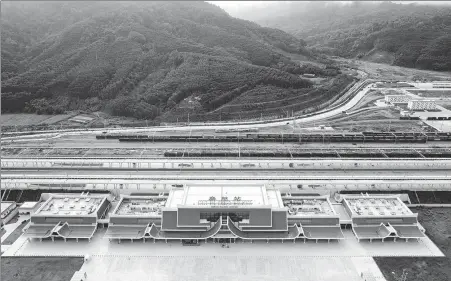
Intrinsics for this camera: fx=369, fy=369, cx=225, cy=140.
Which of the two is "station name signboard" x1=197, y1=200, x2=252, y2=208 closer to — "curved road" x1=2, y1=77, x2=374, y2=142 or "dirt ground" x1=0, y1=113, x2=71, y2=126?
"curved road" x1=2, y1=77, x2=374, y2=142

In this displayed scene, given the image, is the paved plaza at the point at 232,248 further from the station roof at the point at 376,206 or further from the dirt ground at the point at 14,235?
the station roof at the point at 376,206

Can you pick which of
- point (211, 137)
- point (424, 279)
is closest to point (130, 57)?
point (211, 137)

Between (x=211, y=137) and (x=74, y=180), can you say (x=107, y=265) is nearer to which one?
(x=74, y=180)

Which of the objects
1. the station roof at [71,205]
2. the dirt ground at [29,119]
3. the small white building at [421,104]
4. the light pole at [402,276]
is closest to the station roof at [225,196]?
the station roof at [71,205]

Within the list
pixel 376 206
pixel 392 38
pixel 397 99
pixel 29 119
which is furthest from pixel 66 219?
pixel 392 38

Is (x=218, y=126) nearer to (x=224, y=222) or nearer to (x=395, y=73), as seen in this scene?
(x=224, y=222)

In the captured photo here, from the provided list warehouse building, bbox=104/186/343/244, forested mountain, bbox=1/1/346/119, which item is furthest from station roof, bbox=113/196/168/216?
forested mountain, bbox=1/1/346/119
